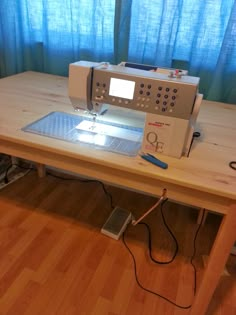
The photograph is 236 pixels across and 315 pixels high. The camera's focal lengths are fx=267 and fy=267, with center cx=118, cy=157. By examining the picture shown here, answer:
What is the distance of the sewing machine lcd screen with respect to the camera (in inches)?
39.4

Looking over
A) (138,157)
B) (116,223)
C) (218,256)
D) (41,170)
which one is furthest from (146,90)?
(41,170)

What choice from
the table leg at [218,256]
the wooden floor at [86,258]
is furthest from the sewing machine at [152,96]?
the wooden floor at [86,258]

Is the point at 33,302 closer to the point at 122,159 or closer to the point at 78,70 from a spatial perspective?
the point at 122,159

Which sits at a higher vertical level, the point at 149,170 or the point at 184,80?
the point at 184,80

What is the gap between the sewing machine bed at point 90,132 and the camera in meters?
1.08

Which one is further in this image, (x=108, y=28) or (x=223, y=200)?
(x=108, y=28)

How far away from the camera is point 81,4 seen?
1.66 m

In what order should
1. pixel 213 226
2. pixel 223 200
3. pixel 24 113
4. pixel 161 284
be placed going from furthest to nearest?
pixel 213 226, pixel 161 284, pixel 24 113, pixel 223 200

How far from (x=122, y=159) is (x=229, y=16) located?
41.8 inches

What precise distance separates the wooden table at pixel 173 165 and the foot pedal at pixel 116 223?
62 cm

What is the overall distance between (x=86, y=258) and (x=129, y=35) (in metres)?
1.36

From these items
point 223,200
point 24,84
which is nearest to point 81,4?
point 24,84

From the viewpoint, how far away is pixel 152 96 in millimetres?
979

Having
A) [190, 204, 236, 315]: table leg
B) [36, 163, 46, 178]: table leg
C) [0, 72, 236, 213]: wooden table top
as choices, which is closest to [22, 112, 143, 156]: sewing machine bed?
[0, 72, 236, 213]: wooden table top
